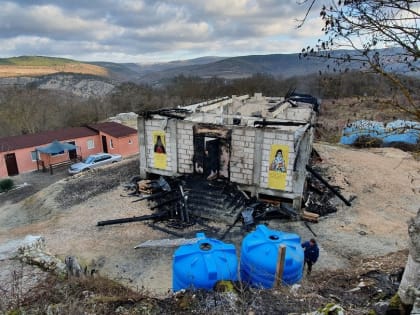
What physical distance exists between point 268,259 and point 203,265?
73.7 inches

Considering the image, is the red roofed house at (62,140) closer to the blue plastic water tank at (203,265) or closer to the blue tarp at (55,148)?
the blue tarp at (55,148)

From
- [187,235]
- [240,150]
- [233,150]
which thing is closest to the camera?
[187,235]

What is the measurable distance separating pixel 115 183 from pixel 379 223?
1505cm

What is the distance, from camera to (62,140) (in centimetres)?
2861

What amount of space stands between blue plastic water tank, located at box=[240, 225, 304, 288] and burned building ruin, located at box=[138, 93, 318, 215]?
685cm

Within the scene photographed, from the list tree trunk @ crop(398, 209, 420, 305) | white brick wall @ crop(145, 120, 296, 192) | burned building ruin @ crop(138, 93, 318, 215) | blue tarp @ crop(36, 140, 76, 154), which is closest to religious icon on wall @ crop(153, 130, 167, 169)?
burned building ruin @ crop(138, 93, 318, 215)

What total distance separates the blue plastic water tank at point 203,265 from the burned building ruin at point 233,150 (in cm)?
796

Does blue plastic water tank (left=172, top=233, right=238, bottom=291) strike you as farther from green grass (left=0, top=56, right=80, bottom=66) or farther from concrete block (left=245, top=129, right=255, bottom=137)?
green grass (left=0, top=56, right=80, bottom=66)

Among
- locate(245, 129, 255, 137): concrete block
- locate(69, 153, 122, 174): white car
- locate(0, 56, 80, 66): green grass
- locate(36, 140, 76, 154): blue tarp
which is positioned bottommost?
locate(69, 153, 122, 174): white car

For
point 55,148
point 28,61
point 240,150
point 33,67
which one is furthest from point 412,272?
point 28,61

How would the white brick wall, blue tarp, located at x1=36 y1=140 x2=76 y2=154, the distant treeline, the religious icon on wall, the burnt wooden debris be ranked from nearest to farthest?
the burnt wooden debris
the white brick wall
the religious icon on wall
blue tarp, located at x1=36 y1=140 x2=76 y2=154
the distant treeline

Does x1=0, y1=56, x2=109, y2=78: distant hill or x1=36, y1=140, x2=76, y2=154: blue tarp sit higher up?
x1=0, y1=56, x2=109, y2=78: distant hill

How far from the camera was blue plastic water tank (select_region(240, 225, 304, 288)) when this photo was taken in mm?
7699

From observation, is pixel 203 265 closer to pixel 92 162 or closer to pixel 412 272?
pixel 412 272
